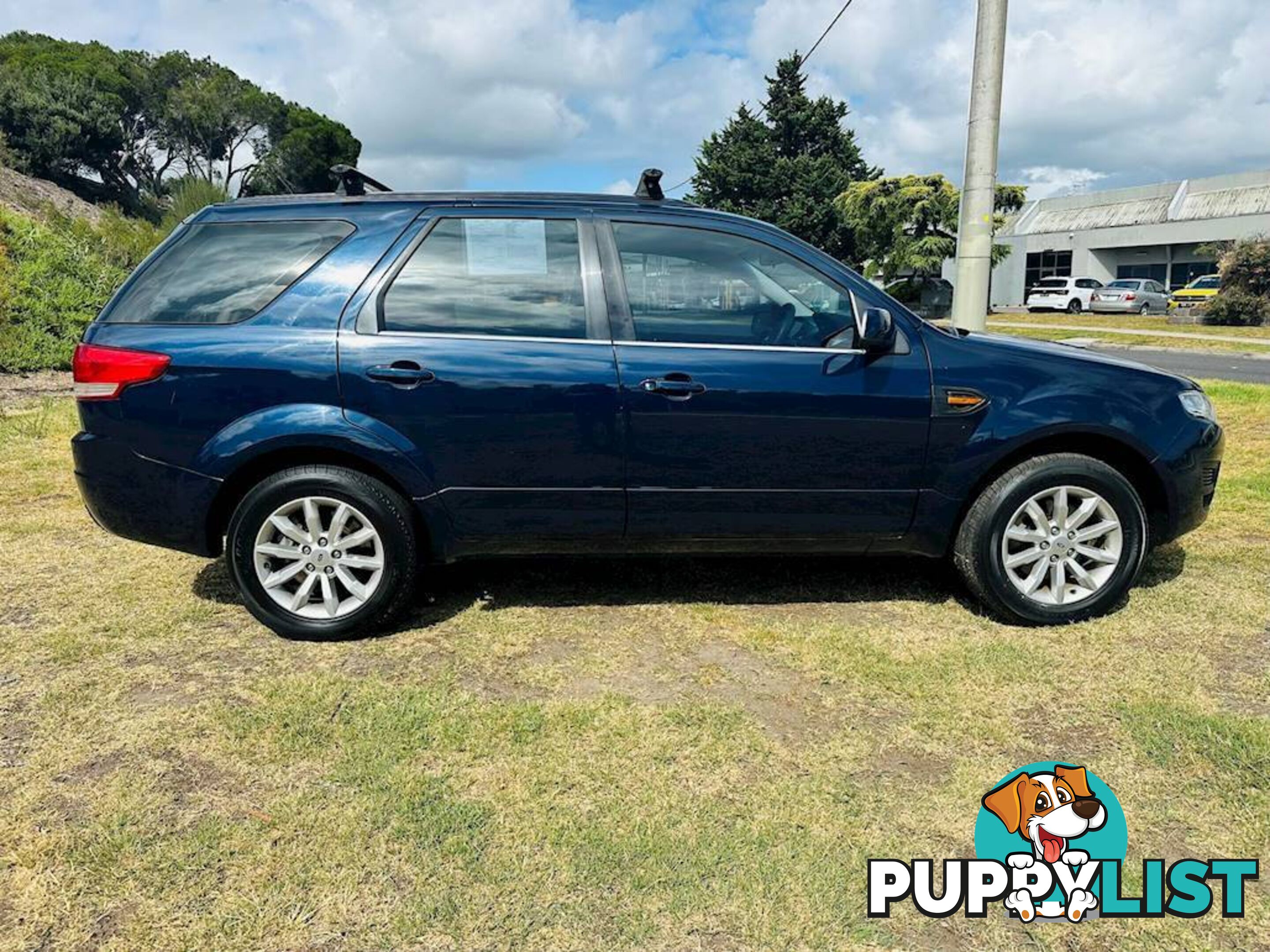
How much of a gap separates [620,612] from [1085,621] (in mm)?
2042

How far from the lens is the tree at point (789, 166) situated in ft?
154

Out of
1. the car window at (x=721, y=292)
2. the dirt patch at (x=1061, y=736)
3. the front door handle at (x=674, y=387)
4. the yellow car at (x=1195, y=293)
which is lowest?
the dirt patch at (x=1061, y=736)

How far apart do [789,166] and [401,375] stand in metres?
47.3

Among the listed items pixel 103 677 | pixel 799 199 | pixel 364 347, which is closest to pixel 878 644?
pixel 364 347

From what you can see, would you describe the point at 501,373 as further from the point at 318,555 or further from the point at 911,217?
the point at 911,217

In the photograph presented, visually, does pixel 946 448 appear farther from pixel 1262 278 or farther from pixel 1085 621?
pixel 1262 278

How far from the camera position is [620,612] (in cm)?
404

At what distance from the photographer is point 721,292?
12.2ft

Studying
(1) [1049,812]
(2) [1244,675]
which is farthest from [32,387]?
(2) [1244,675]

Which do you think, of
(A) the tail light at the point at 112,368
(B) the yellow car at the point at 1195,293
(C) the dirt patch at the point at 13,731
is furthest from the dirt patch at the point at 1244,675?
(B) the yellow car at the point at 1195,293

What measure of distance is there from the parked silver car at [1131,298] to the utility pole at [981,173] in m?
29.7

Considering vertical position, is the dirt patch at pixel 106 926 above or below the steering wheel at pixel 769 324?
below

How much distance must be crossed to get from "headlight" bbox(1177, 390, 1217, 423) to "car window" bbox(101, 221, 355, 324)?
12.1 ft

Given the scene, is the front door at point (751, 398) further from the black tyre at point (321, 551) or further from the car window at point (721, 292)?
the black tyre at point (321, 551)
